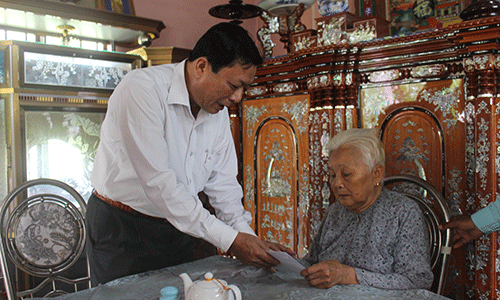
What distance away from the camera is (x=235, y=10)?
9.63 feet

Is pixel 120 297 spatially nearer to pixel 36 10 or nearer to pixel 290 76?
pixel 290 76

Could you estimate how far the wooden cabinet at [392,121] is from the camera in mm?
1813

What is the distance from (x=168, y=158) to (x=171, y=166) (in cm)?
5

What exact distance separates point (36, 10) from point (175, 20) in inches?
56.2

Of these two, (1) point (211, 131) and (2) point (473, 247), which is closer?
(1) point (211, 131)

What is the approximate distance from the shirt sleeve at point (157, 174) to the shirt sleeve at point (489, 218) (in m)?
1.02

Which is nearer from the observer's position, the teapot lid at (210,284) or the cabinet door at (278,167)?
the teapot lid at (210,284)

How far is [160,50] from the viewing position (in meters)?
3.32

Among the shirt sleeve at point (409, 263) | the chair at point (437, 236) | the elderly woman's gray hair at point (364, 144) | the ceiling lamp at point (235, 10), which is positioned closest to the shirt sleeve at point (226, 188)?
the elderly woman's gray hair at point (364, 144)

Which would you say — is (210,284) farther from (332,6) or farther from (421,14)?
(421,14)

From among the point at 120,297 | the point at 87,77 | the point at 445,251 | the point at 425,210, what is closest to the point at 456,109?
the point at 425,210

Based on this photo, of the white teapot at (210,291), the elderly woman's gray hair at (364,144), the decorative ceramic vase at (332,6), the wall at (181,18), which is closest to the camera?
the white teapot at (210,291)

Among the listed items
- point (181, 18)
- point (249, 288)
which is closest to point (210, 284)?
point (249, 288)

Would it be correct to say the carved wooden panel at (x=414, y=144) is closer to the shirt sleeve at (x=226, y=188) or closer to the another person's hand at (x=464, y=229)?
the another person's hand at (x=464, y=229)
